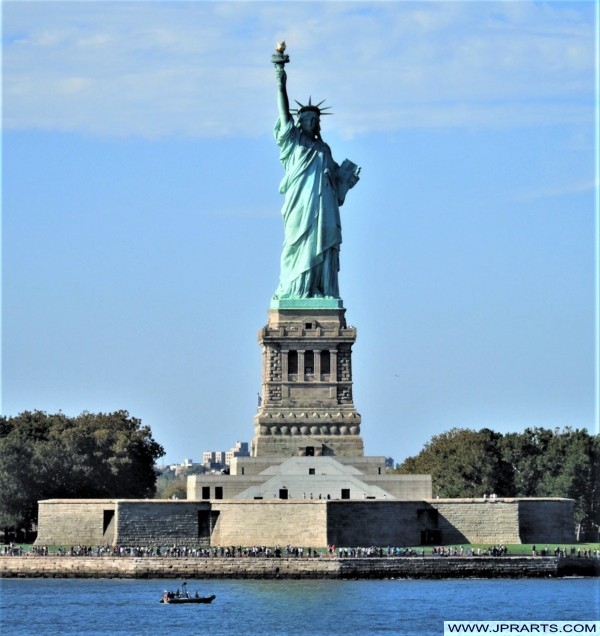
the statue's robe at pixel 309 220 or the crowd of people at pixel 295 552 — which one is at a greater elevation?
the statue's robe at pixel 309 220

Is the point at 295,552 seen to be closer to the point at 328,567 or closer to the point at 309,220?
the point at 328,567

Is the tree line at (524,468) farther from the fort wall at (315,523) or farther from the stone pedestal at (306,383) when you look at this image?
the fort wall at (315,523)

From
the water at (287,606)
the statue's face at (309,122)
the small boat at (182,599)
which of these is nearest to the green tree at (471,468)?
the statue's face at (309,122)

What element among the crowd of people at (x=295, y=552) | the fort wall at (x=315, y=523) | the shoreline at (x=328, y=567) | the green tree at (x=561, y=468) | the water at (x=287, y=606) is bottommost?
the water at (x=287, y=606)

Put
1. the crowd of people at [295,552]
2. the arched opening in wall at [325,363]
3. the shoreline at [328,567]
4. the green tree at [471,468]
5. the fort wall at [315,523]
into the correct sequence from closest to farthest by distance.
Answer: the shoreline at [328,567] < the crowd of people at [295,552] < the fort wall at [315,523] < the arched opening in wall at [325,363] < the green tree at [471,468]

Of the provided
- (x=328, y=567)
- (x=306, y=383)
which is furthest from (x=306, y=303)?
(x=328, y=567)

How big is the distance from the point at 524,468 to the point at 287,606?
36500mm

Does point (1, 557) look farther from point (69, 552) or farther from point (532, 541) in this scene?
point (532, 541)

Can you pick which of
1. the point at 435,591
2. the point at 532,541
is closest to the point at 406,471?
the point at 532,541

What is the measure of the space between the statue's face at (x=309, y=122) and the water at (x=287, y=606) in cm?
2437

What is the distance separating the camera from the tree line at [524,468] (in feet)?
377

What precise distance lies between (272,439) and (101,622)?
2698 centimetres

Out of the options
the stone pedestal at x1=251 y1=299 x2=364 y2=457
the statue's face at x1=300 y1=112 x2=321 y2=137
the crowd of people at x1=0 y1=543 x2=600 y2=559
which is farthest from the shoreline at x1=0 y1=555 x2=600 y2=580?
the statue's face at x1=300 y1=112 x2=321 y2=137

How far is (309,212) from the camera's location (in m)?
106
